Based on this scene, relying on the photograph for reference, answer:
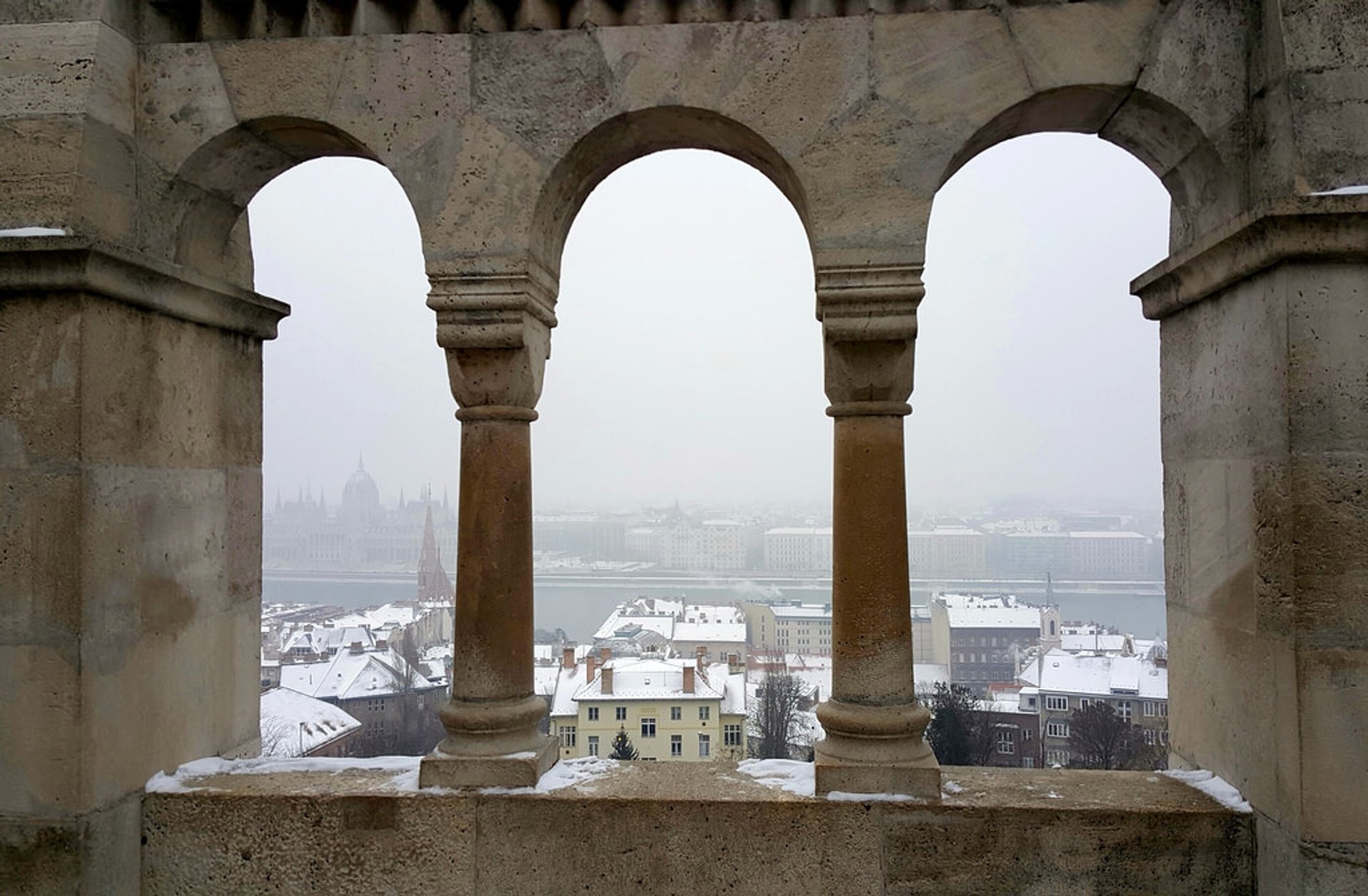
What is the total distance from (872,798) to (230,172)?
11.4 feet

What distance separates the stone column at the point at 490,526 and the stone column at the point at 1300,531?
246 centimetres

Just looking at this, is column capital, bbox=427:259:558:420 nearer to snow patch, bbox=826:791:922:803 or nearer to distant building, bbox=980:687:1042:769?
snow patch, bbox=826:791:922:803

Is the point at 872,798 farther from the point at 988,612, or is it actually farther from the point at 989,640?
the point at 989,640

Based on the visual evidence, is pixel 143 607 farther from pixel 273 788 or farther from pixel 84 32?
pixel 84 32

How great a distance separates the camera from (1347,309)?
2.60 meters

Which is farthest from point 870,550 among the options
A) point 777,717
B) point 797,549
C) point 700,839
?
point 777,717

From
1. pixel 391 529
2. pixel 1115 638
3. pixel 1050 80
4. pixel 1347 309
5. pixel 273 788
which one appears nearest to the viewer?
pixel 1347 309

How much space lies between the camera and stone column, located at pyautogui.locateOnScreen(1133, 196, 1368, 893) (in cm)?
257

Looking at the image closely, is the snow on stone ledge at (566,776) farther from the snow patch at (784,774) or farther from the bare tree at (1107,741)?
the bare tree at (1107,741)

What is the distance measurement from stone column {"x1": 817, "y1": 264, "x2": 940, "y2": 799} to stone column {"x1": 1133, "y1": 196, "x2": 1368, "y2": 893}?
1.04 meters

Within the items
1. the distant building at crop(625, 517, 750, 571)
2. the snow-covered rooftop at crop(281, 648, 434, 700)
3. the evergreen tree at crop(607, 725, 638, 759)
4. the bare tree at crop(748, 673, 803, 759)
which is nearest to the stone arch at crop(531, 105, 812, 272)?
the evergreen tree at crop(607, 725, 638, 759)

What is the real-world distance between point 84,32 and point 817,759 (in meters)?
3.70

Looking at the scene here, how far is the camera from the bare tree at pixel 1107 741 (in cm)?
1056

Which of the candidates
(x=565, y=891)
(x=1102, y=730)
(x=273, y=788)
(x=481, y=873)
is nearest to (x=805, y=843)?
(x=565, y=891)
